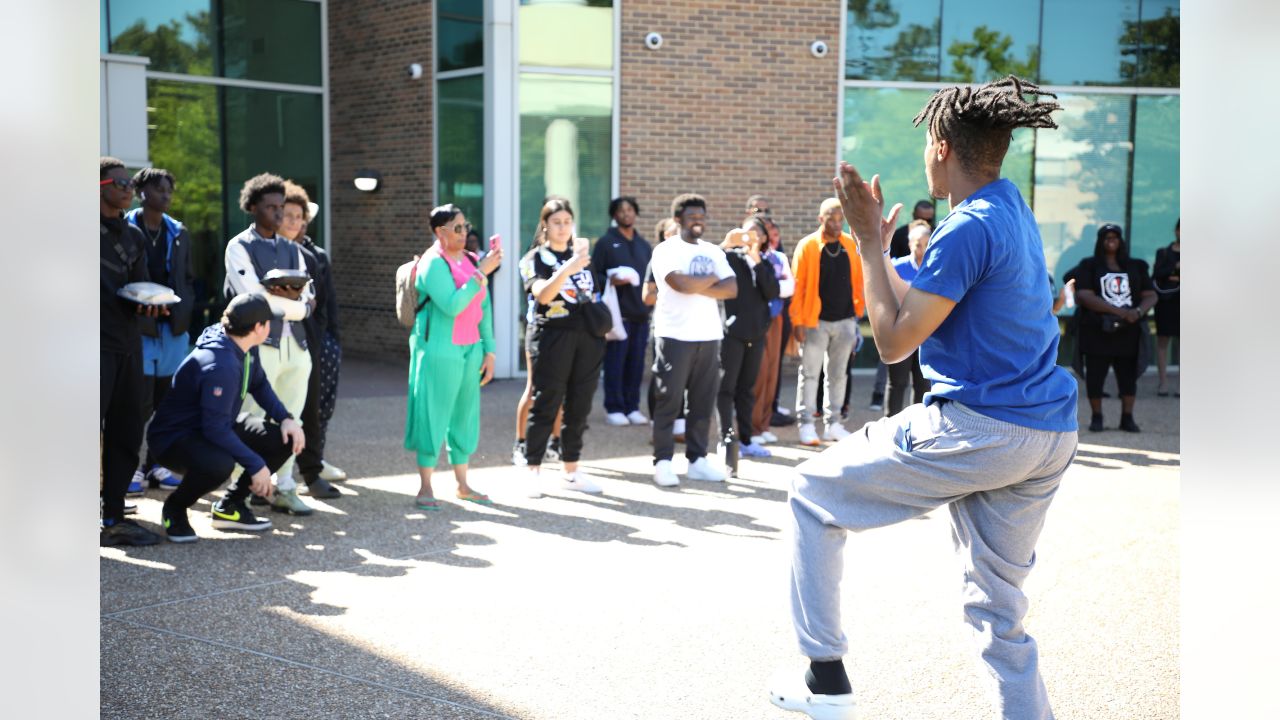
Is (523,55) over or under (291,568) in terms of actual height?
over

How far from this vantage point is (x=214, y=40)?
A: 16953 mm

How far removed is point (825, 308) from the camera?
10.7 meters

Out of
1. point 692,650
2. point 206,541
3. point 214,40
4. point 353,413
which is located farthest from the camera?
point 214,40

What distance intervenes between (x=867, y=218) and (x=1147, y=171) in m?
15.9

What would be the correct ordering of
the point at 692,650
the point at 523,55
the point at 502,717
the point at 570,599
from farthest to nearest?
the point at 523,55
the point at 570,599
the point at 692,650
the point at 502,717

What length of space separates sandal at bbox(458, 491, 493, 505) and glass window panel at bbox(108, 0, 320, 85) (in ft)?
35.3

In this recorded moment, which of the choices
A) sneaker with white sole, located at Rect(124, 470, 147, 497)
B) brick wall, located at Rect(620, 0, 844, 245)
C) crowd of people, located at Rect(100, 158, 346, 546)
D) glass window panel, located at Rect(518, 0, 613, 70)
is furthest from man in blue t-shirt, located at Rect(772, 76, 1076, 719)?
glass window panel, located at Rect(518, 0, 613, 70)

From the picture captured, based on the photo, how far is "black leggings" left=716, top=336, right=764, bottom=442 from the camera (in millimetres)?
9305

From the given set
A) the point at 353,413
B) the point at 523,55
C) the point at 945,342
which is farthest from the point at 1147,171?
the point at 945,342

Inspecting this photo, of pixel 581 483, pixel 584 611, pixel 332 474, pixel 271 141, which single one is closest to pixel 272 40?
pixel 271 141

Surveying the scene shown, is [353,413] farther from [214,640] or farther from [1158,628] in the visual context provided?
[1158,628]

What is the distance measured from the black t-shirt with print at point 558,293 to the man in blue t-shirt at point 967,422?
4.77m

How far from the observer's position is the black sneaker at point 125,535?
6816 mm

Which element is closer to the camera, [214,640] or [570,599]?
[214,640]
